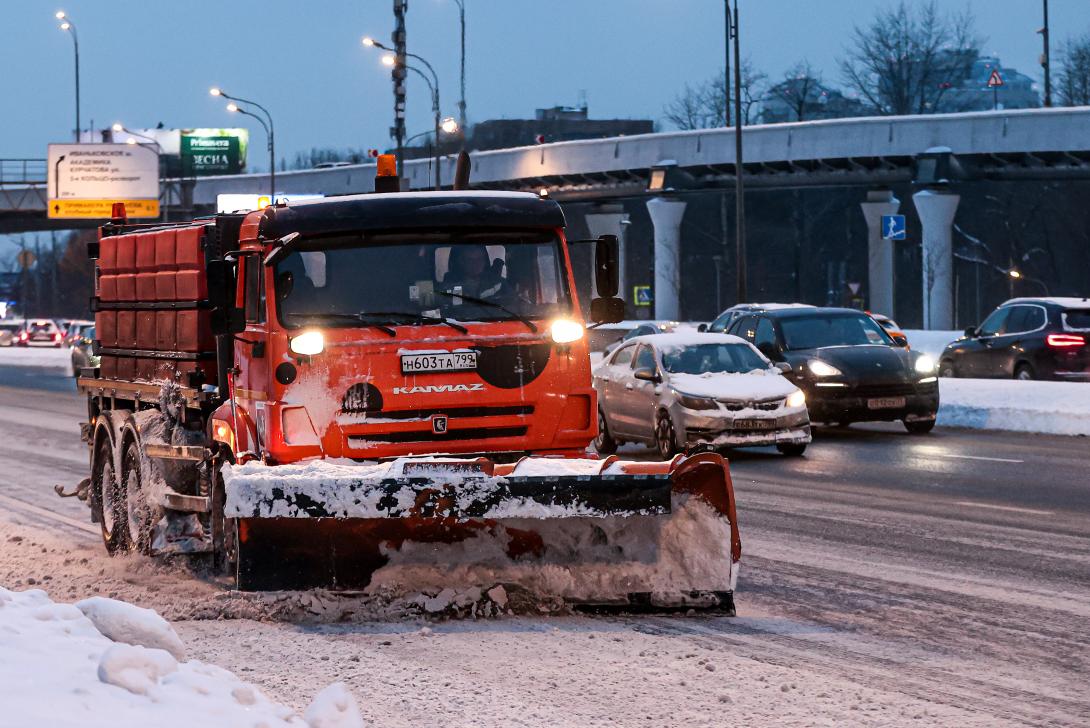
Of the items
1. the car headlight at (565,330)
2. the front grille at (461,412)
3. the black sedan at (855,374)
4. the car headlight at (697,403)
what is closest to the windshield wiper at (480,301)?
the car headlight at (565,330)

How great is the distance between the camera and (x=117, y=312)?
42.0 ft

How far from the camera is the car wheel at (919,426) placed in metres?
22.6

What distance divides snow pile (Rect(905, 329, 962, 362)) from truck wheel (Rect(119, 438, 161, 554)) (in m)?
36.1

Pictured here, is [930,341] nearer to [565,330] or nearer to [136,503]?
[136,503]

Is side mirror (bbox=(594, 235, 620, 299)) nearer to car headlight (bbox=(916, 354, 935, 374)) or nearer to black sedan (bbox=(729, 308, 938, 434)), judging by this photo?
black sedan (bbox=(729, 308, 938, 434))

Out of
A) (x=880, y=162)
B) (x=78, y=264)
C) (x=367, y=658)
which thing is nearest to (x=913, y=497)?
(x=367, y=658)

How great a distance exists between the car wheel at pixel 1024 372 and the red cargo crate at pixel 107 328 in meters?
20.1

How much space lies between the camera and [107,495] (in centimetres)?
1227

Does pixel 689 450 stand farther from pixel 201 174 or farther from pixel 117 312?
pixel 201 174

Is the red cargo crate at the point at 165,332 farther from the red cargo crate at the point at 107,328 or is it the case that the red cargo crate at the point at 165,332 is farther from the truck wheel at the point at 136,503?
the red cargo crate at the point at 107,328

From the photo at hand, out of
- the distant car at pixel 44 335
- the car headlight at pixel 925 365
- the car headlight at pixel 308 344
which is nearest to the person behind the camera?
the car headlight at pixel 308 344

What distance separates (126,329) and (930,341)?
3983 centimetres

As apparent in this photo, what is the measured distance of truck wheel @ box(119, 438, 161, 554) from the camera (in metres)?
11.2

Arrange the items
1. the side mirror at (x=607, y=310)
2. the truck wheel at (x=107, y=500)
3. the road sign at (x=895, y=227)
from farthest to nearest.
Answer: the road sign at (x=895, y=227) < the truck wheel at (x=107, y=500) < the side mirror at (x=607, y=310)
